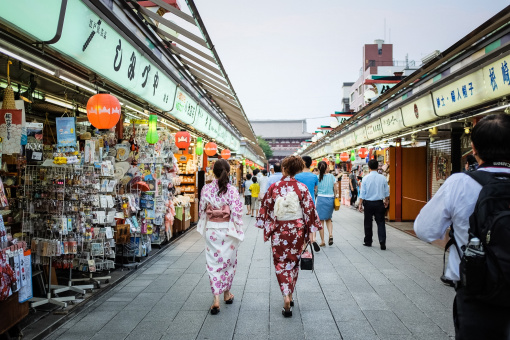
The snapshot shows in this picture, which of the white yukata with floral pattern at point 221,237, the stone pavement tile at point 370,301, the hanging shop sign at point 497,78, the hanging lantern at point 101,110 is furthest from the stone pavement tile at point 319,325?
the hanging shop sign at point 497,78

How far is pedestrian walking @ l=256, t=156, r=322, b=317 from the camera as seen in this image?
199 inches

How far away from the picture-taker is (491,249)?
84.4 inches

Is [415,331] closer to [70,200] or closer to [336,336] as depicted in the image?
[336,336]

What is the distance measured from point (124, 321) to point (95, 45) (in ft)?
10.3

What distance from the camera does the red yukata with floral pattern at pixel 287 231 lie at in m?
5.07

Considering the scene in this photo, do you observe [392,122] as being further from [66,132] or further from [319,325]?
[66,132]

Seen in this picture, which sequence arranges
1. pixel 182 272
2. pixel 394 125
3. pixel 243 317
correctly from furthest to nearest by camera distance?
1. pixel 394 125
2. pixel 182 272
3. pixel 243 317

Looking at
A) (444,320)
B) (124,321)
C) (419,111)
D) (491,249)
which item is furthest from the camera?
(419,111)

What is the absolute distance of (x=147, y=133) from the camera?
25.8 ft

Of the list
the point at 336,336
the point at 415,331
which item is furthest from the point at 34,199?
the point at 415,331

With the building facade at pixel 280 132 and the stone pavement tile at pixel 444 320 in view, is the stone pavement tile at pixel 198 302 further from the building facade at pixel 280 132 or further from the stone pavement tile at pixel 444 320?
the building facade at pixel 280 132

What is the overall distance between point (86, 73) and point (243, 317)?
375 cm

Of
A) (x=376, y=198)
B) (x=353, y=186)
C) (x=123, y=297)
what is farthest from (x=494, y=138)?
(x=353, y=186)

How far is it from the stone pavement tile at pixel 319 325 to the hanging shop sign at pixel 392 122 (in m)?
6.27
